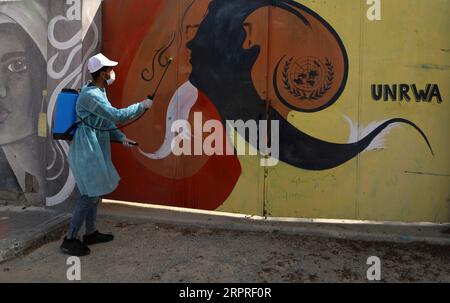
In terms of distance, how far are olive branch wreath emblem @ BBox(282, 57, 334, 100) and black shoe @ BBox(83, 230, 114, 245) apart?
2439 millimetres

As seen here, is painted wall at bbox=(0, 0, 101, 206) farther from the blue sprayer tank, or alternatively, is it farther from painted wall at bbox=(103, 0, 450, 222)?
the blue sprayer tank

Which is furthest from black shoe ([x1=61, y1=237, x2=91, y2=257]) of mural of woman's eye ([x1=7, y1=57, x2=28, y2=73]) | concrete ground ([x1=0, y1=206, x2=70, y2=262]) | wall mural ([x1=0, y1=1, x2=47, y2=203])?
mural of woman's eye ([x1=7, y1=57, x2=28, y2=73])

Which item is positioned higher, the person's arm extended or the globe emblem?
the globe emblem

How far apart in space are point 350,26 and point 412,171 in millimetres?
1656

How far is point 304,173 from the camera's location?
519 cm

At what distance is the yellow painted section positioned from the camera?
4.88m

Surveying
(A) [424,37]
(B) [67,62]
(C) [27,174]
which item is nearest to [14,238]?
(C) [27,174]

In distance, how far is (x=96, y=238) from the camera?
A: 472cm

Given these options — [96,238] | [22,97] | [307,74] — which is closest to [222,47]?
[307,74]

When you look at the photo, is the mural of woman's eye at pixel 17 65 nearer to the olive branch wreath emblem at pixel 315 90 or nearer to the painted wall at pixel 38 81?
the painted wall at pixel 38 81

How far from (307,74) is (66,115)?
98.6 inches

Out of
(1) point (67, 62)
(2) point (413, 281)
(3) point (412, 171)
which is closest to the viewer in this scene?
(2) point (413, 281)

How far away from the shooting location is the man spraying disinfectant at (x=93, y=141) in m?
4.25

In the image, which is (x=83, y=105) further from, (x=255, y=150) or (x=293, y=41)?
(x=293, y=41)
